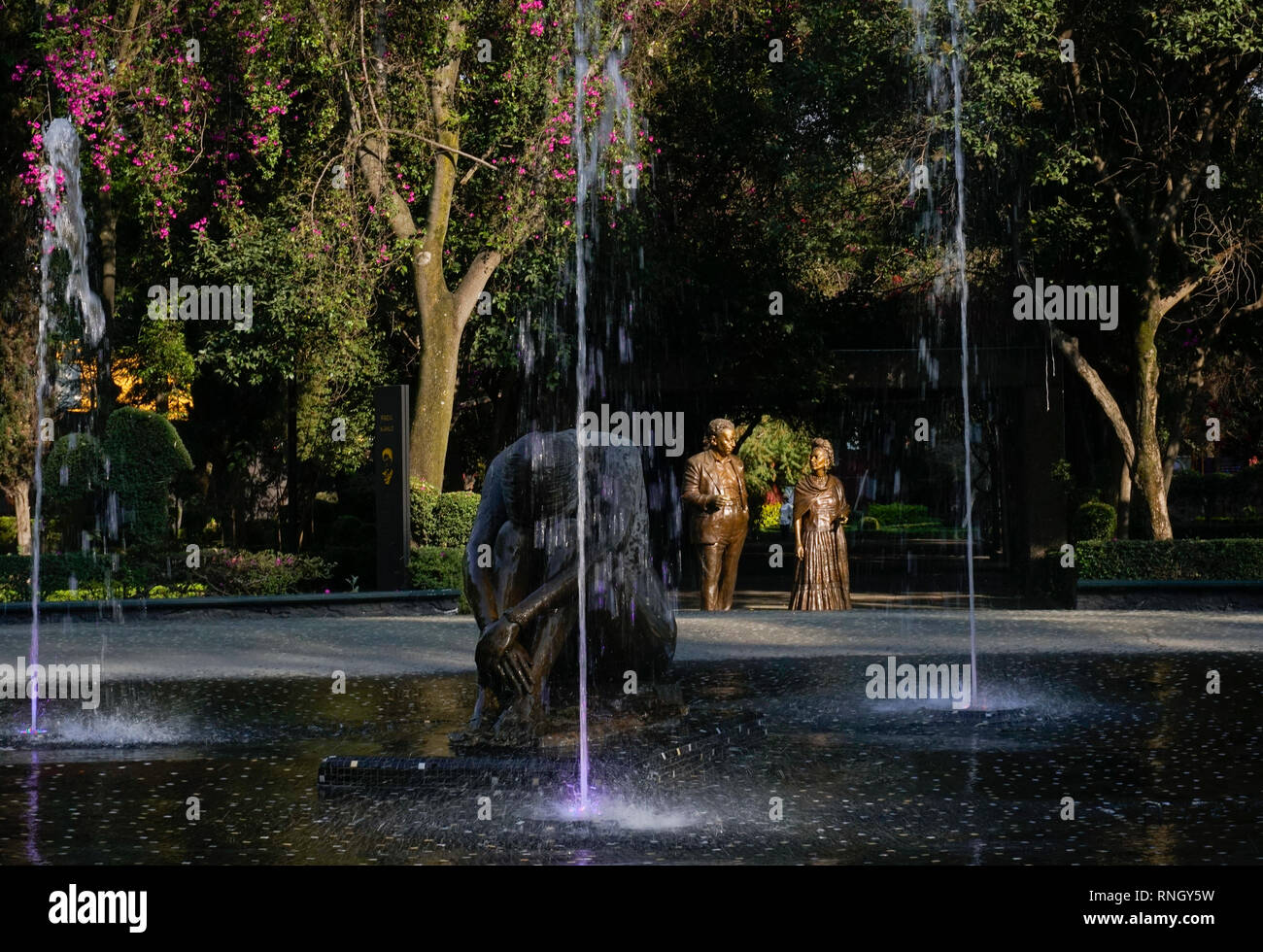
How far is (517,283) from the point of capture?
2248 centimetres

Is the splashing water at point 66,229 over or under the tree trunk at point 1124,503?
over

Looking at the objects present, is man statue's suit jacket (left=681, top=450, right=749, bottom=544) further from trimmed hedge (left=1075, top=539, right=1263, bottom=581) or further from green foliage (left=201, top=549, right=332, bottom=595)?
green foliage (left=201, top=549, right=332, bottom=595)

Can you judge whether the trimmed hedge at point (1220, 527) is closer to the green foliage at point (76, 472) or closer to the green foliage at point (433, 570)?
the green foliage at point (433, 570)

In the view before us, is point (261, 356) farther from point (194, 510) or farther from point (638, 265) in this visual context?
point (194, 510)

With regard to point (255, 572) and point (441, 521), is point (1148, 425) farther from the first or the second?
point (255, 572)

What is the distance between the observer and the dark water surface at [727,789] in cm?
562

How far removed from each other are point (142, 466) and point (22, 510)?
39.0ft

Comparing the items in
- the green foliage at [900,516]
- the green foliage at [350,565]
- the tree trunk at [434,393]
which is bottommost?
the green foliage at [350,565]

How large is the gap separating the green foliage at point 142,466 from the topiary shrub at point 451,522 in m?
3.20

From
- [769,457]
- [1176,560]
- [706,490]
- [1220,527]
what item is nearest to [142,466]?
[706,490]

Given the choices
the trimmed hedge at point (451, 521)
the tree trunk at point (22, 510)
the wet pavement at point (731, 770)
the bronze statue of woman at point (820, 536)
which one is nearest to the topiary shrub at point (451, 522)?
the trimmed hedge at point (451, 521)

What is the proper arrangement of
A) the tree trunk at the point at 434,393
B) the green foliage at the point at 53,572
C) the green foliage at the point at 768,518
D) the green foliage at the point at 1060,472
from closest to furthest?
the green foliage at the point at 53,572 < the tree trunk at the point at 434,393 < the green foliage at the point at 1060,472 < the green foliage at the point at 768,518

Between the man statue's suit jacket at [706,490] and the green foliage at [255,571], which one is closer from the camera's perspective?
the man statue's suit jacket at [706,490]

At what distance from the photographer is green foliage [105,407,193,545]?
1862cm
